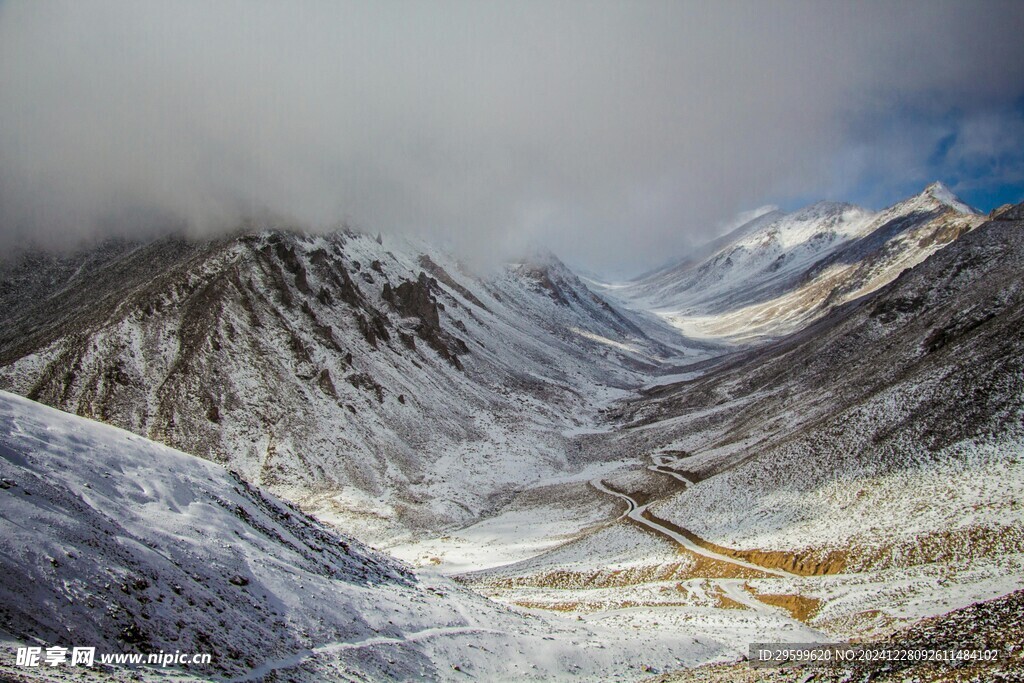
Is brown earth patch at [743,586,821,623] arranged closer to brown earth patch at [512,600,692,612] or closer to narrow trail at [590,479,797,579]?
narrow trail at [590,479,797,579]

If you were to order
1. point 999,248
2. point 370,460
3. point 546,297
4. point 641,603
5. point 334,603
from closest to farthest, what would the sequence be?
point 334,603 → point 641,603 → point 370,460 → point 999,248 → point 546,297

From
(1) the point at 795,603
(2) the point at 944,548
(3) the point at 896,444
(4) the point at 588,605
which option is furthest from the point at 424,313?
(2) the point at 944,548

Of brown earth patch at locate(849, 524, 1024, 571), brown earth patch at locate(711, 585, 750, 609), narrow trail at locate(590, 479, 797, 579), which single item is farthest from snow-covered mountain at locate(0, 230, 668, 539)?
brown earth patch at locate(849, 524, 1024, 571)

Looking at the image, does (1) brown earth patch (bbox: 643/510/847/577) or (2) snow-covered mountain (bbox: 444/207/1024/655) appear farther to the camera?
(1) brown earth patch (bbox: 643/510/847/577)

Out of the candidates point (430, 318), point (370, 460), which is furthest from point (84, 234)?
point (370, 460)

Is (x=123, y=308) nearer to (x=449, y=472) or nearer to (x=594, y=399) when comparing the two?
(x=449, y=472)

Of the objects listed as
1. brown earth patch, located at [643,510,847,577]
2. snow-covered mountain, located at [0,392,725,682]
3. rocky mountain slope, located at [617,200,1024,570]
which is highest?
rocky mountain slope, located at [617,200,1024,570]
